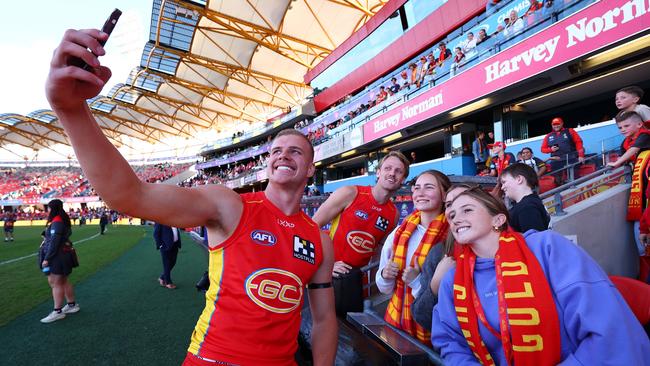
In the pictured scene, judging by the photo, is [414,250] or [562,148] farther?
[562,148]

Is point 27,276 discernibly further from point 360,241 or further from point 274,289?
point 274,289

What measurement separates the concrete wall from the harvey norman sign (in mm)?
3894

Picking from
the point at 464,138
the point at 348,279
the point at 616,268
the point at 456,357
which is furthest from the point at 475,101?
the point at 456,357

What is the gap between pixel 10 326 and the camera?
182 inches

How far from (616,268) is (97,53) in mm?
5966

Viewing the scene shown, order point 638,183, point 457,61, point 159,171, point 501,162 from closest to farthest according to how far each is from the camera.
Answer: point 638,183
point 501,162
point 457,61
point 159,171

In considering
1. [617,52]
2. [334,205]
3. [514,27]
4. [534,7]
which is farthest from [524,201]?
[534,7]

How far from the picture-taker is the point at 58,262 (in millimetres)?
4949

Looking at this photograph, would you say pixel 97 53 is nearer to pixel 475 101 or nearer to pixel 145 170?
pixel 475 101

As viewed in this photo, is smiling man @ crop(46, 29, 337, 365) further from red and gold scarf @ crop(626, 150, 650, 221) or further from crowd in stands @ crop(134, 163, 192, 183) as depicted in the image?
crowd in stands @ crop(134, 163, 192, 183)

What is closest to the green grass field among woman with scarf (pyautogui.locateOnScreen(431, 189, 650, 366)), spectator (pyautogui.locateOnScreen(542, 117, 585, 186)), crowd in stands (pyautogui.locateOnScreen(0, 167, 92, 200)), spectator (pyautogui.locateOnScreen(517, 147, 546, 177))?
woman with scarf (pyautogui.locateOnScreen(431, 189, 650, 366))

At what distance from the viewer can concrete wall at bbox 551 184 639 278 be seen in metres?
4.04

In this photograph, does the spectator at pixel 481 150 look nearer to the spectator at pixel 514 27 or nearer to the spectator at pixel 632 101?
the spectator at pixel 514 27

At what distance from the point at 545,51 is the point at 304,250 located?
9.01 meters
